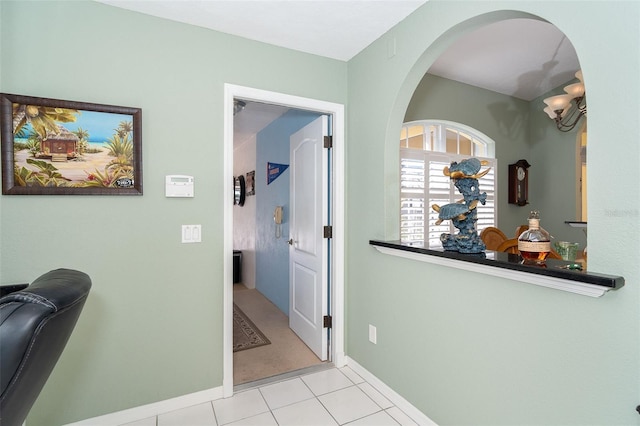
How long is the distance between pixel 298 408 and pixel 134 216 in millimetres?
1630

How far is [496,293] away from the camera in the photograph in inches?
59.0

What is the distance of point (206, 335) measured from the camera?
2.16m

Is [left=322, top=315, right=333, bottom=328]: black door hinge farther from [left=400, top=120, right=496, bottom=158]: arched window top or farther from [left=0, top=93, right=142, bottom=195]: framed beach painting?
[left=400, top=120, right=496, bottom=158]: arched window top

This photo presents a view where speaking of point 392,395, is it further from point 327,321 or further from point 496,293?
point 496,293

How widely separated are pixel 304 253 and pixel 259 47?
1.80m

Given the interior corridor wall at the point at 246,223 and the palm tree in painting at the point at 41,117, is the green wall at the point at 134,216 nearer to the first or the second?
the palm tree in painting at the point at 41,117

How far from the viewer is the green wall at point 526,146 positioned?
3.53m

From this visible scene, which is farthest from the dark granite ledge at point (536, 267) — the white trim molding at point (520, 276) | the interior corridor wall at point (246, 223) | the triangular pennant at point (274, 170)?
the interior corridor wall at point (246, 223)

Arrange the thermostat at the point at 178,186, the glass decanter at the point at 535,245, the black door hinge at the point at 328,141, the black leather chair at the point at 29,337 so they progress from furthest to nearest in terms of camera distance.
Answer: the black door hinge at the point at 328,141 → the thermostat at the point at 178,186 → the glass decanter at the point at 535,245 → the black leather chair at the point at 29,337

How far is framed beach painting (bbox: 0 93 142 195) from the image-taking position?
168cm

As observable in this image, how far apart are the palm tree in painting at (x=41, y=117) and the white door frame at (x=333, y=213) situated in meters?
0.89

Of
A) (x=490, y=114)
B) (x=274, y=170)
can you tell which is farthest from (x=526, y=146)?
(x=274, y=170)

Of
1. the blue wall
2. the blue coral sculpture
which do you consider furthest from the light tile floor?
the blue wall

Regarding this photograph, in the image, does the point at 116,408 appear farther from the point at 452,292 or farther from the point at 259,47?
the point at 259,47
